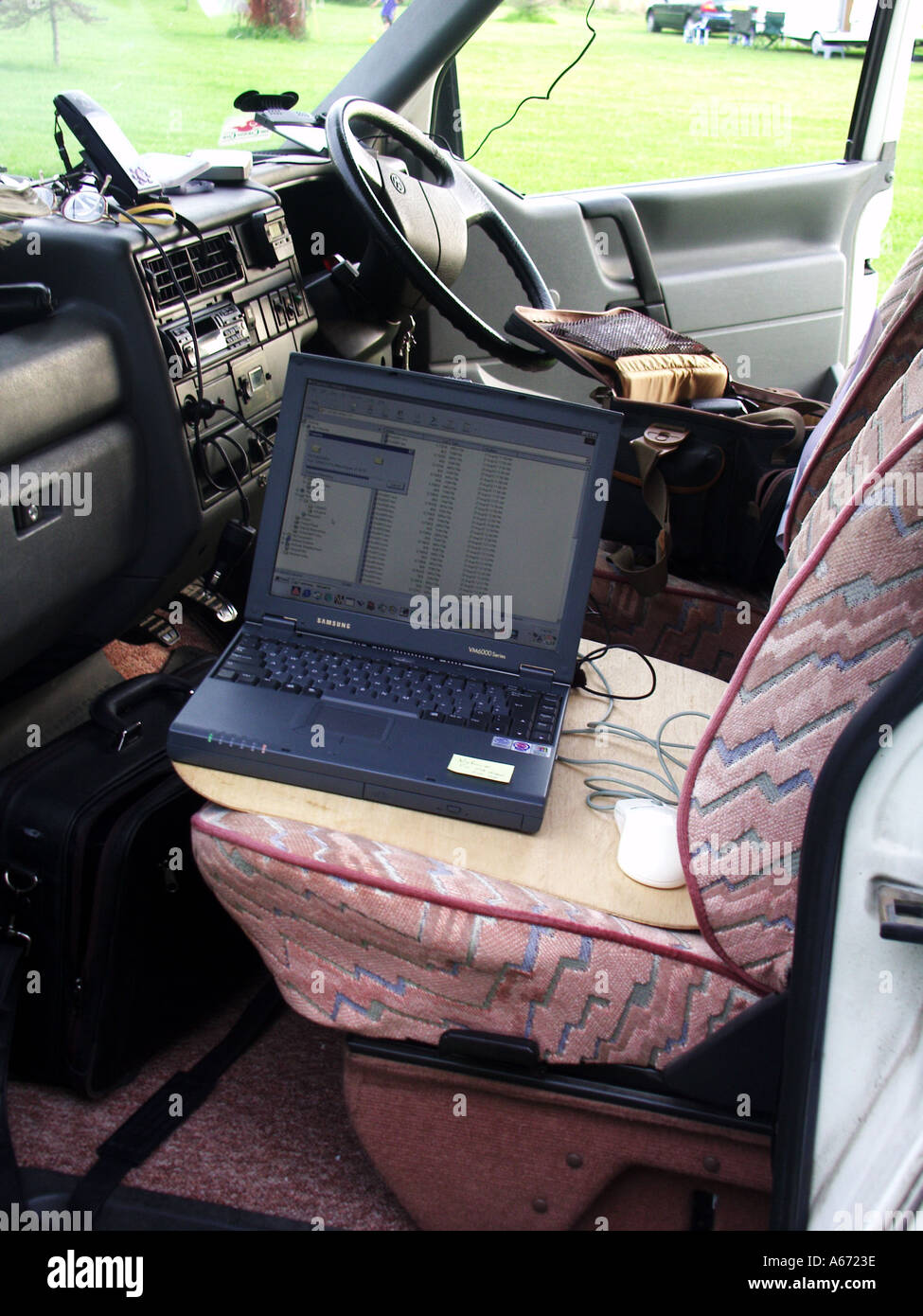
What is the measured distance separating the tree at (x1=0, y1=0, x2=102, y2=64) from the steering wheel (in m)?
0.56

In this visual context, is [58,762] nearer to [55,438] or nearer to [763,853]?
[55,438]

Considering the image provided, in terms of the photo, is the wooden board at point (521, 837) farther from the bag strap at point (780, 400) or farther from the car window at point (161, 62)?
the car window at point (161, 62)

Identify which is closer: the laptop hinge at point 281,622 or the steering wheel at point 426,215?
the laptop hinge at point 281,622

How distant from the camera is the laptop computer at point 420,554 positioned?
3.55 ft

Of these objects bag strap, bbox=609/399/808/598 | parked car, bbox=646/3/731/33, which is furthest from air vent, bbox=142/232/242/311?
parked car, bbox=646/3/731/33

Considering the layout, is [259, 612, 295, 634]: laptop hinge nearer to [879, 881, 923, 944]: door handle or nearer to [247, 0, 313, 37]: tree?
[879, 881, 923, 944]: door handle

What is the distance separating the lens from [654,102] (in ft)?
13.4

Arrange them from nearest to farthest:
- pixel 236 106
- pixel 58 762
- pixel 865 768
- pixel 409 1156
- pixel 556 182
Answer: pixel 865 768 → pixel 409 1156 → pixel 58 762 → pixel 236 106 → pixel 556 182

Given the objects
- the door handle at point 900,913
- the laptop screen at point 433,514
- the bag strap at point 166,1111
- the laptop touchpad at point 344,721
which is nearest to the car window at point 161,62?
the laptop screen at point 433,514

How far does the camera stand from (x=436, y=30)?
2023mm

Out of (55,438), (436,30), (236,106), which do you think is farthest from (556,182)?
(55,438)

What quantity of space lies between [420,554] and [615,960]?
0.46 metres

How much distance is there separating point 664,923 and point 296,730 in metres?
0.37

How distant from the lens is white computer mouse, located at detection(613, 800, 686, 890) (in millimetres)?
930
